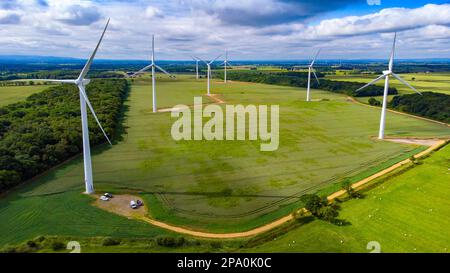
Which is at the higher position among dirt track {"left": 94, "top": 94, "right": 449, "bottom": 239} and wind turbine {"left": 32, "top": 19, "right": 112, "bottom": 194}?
wind turbine {"left": 32, "top": 19, "right": 112, "bottom": 194}

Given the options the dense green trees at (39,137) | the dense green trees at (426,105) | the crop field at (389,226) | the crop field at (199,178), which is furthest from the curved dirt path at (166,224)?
the dense green trees at (426,105)

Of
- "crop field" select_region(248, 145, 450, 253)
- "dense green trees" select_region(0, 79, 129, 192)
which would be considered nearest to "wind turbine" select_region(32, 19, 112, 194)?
"dense green trees" select_region(0, 79, 129, 192)

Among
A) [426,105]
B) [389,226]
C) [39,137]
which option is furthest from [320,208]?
[426,105]

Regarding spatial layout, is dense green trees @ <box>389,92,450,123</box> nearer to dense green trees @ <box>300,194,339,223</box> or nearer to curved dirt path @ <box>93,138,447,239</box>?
curved dirt path @ <box>93,138,447,239</box>

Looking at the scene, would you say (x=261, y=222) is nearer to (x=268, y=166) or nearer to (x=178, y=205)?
(x=178, y=205)

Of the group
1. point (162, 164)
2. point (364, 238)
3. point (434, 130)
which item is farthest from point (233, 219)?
point (434, 130)

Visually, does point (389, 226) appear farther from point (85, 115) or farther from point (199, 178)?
point (85, 115)

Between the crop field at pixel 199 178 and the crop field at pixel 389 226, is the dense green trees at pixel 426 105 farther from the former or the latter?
the crop field at pixel 389 226
